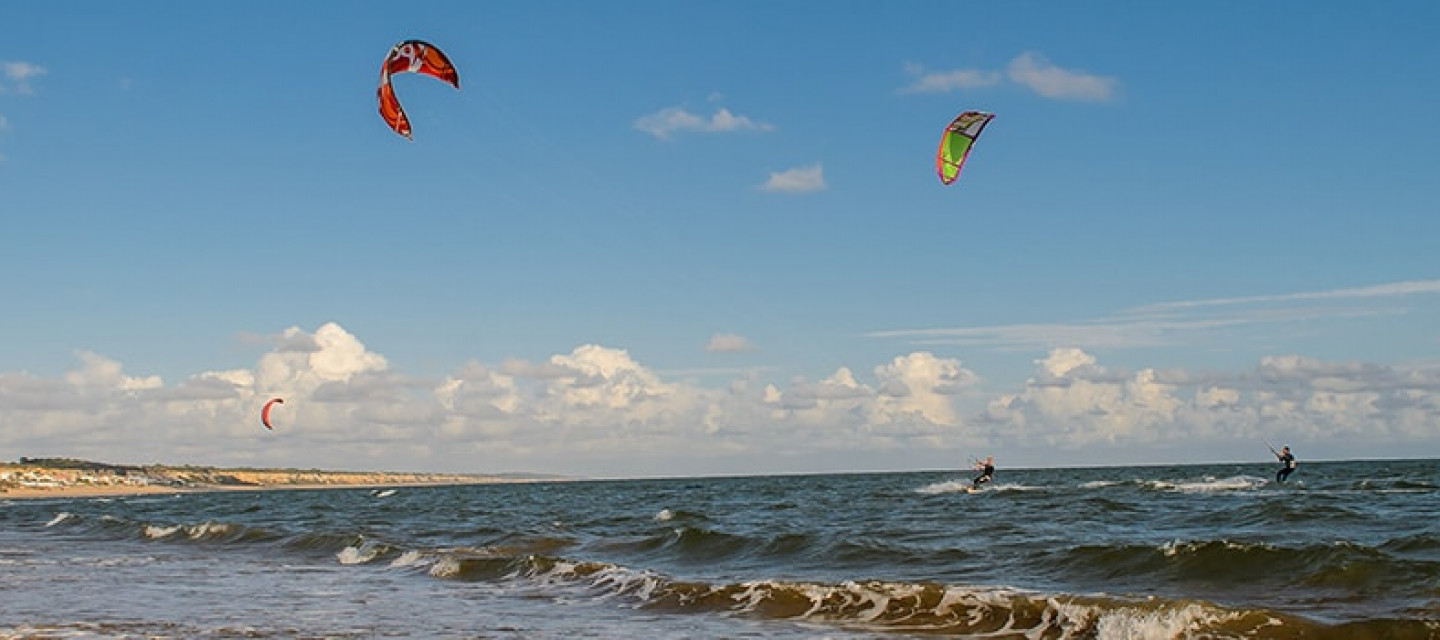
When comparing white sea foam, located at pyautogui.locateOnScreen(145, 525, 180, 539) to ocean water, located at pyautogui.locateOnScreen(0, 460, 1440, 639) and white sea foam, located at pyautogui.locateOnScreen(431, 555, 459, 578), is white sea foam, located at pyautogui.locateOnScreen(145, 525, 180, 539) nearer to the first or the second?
ocean water, located at pyautogui.locateOnScreen(0, 460, 1440, 639)

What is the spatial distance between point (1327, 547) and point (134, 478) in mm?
146970

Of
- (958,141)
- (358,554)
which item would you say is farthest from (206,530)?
(958,141)

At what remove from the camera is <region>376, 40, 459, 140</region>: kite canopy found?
23.9m

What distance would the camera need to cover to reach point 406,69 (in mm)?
24344

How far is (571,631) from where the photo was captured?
1446 centimetres

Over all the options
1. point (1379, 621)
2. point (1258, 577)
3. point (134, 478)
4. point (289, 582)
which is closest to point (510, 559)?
point (289, 582)

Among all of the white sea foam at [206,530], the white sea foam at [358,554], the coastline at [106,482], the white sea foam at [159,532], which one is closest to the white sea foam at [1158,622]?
the white sea foam at [358,554]

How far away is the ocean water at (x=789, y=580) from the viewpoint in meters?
14.4

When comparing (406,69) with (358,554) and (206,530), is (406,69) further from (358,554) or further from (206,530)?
(206,530)

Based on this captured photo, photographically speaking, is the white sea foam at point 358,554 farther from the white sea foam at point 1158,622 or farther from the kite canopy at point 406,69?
the white sea foam at point 1158,622

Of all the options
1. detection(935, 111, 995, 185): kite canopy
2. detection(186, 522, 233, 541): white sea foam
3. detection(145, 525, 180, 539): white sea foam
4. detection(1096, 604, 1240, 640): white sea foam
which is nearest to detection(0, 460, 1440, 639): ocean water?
detection(1096, 604, 1240, 640): white sea foam

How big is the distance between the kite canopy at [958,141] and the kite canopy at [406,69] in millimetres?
11157

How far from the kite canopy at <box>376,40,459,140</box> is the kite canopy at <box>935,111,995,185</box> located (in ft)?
36.6

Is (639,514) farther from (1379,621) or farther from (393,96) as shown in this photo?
(1379,621)
